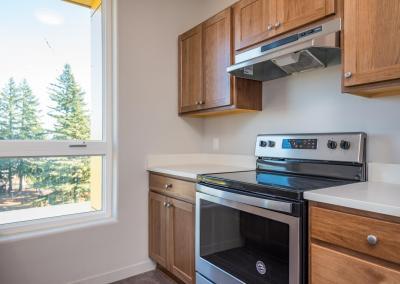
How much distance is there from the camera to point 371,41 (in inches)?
48.8

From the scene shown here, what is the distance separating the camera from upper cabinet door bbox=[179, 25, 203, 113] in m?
2.31

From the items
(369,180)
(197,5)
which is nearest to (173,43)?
(197,5)

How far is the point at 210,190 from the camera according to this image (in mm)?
1683

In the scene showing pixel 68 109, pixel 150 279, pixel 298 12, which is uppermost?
pixel 298 12

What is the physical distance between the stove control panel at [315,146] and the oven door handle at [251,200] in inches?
22.1

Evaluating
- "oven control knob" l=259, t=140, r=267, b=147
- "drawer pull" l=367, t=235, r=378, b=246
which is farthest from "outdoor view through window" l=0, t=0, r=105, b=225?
"drawer pull" l=367, t=235, r=378, b=246

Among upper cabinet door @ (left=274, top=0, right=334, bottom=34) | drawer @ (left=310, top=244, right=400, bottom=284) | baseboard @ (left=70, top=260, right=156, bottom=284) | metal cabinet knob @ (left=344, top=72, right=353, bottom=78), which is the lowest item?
baseboard @ (left=70, top=260, right=156, bottom=284)

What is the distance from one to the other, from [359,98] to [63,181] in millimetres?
2063

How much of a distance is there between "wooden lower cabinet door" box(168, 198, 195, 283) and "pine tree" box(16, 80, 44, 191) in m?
1.03

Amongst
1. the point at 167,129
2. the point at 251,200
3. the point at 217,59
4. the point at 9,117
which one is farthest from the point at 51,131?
the point at 251,200

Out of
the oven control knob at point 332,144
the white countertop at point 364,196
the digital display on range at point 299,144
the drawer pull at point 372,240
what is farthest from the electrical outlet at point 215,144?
the drawer pull at point 372,240

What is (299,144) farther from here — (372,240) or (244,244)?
(372,240)

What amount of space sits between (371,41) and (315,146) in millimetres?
678

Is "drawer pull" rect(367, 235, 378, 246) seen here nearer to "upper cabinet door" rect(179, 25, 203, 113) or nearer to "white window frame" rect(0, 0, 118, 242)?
"upper cabinet door" rect(179, 25, 203, 113)
